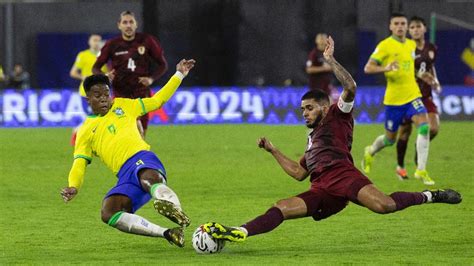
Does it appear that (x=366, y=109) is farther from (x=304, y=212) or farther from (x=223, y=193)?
(x=304, y=212)

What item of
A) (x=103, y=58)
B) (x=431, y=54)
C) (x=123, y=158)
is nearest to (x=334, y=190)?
Result: (x=123, y=158)

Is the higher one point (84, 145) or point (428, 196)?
point (84, 145)

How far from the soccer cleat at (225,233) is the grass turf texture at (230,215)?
0.18m

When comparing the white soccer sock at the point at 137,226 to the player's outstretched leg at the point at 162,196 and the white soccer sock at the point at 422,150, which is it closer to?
the player's outstretched leg at the point at 162,196

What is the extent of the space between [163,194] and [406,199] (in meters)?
2.14

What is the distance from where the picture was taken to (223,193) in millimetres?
14898

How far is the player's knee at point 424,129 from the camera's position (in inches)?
627

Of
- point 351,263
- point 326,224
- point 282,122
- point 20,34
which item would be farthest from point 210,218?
point 20,34

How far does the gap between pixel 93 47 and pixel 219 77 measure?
21.9 ft

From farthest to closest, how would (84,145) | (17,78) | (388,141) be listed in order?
(17,78) → (388,141) → (84,145)

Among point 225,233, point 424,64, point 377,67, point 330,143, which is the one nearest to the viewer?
point 225,233

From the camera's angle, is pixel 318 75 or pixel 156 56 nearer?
pixel 156 56

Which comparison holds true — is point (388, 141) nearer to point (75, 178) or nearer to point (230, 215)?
point (230, 215)

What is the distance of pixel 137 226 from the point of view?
395 inches
